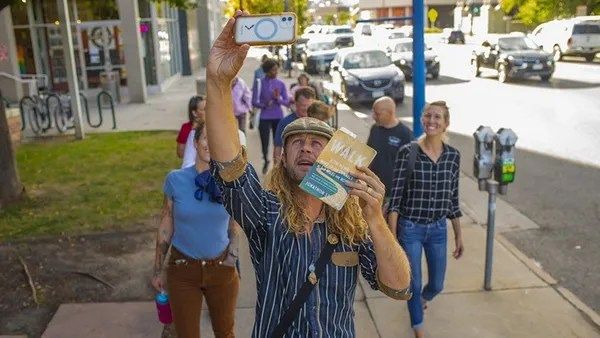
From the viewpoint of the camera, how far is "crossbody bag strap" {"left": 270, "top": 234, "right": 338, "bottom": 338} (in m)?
2.17

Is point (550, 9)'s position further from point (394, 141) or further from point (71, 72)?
point (394, 141)

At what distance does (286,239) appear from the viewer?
2219 millimetres

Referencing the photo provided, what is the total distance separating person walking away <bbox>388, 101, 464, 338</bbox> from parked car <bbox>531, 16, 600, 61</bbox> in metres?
26.1

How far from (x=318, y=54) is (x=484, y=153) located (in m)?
25.2

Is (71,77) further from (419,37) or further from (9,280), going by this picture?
(419,37)

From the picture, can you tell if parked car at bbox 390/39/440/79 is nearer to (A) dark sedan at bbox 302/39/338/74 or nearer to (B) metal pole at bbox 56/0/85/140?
(A) dark sedan at bbox 302/39/338/74

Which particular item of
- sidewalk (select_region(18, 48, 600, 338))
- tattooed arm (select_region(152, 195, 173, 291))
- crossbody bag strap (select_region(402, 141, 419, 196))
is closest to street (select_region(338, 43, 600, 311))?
sidewalk (select_region(18, 48, 600, 338))

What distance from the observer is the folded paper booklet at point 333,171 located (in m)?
1.93

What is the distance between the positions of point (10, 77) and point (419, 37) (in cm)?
1617

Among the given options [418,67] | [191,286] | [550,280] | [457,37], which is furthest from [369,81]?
[457,37]

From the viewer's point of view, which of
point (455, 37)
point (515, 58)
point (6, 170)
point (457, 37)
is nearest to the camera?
point (6, 170)

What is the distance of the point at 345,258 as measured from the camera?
2227mm

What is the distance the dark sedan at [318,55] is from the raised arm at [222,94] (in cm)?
2621

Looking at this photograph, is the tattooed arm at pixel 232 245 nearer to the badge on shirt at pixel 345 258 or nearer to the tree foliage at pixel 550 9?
the badge on shirt at pixel 345 258
